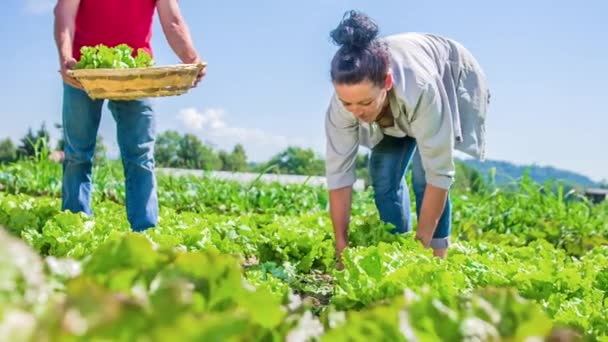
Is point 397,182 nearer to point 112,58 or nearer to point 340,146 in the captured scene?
point 340,146

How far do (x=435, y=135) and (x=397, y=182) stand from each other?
26.0 inches

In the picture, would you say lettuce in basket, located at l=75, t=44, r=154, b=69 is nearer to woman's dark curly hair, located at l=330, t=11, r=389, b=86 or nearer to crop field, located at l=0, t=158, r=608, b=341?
crop field, located at l=0, t=158, r=608, b=341

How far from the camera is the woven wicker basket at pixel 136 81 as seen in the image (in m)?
4.12

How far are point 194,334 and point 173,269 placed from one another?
33 centimetres

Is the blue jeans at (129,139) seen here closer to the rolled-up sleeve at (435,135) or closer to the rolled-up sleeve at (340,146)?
the rolled-up sleeve at (340,146)

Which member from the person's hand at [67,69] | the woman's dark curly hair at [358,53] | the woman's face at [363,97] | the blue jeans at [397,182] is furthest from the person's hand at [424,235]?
the person's hand at [67,69]

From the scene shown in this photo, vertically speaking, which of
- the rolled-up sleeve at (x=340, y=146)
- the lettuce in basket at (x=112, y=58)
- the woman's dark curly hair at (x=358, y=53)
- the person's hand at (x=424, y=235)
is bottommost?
the person's hand at (x=424, y=235)

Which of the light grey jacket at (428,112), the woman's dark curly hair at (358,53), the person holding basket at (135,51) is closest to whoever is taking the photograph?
the woman's dark curly hair at (358,53)

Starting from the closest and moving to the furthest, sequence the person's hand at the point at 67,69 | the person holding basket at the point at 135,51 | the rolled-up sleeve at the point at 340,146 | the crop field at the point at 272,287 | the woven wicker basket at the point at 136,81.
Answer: the crop field at the point at 272,287
the rolled-up sleeve at the point at 340,146
the woven wicker basket at the point at 136,81
the person's hand at the point at 67,69
the person holding basket at the point at 135,51

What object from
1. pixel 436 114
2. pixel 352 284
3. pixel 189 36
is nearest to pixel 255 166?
pixel 189 36

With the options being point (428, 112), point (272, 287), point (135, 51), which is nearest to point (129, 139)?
point (135, 51)

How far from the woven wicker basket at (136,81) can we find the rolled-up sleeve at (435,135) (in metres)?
1.36

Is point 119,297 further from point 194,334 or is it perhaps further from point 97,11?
point 97,11

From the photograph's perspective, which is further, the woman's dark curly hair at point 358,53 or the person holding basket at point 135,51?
the person holding basket at point 135,51
